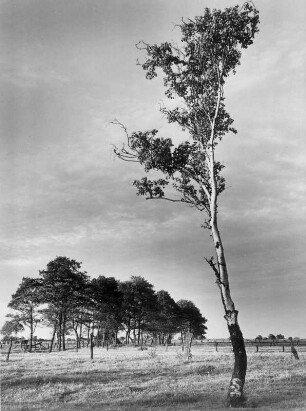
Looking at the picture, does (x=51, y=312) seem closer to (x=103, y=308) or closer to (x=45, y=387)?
(x=103, y=308)

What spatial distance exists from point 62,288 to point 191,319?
6174 centimetres

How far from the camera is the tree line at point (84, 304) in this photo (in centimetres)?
5428

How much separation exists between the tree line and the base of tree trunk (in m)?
29.7

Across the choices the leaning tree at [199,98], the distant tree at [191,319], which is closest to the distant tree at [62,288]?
the leaning tree at [199,98]

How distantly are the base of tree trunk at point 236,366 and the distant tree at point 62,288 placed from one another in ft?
139

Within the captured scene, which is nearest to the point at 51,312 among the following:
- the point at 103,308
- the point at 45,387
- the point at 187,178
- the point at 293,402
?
the point at 103,308

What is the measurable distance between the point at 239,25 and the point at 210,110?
14.9 feet

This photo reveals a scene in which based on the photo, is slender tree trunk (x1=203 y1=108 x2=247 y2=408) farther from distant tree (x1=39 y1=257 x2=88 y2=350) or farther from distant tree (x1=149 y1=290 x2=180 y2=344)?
distant tree (x1=149 y1=290 x2=180 y2=344)

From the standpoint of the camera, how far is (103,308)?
64688mm

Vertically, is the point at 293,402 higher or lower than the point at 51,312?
lower

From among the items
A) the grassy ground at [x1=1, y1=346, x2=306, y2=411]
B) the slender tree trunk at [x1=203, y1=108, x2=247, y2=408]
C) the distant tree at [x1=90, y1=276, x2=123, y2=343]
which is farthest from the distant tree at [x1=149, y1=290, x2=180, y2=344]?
the slender tree trunk at [x1=203, y1=108, x2=247, y2=408]

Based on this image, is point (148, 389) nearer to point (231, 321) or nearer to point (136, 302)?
point (231, 321)

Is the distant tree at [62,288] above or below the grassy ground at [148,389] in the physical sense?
above

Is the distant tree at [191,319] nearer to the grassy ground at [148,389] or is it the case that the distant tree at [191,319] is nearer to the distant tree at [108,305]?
the distant tree at [108,305]
